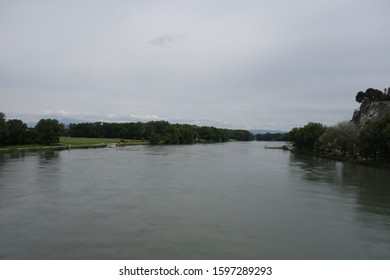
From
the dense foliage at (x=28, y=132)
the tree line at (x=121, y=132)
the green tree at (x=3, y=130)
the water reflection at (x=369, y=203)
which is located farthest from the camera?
the tree line at (x=121, y=132)

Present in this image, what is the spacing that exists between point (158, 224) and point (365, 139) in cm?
3509

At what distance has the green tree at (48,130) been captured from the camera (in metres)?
72.5

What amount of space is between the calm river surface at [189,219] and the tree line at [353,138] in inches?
655

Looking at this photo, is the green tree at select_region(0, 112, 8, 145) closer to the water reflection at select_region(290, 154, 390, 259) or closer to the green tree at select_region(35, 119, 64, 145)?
the green tree at select_region(35, 119, 64, 145)

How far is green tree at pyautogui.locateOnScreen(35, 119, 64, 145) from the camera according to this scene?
238 ft

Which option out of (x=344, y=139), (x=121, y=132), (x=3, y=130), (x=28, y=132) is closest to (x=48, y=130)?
(x=28, y=132)

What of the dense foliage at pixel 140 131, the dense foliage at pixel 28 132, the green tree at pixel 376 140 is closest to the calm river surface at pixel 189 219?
the green tree at pixel 376 140

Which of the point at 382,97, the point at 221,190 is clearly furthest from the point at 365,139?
the point at 382,97

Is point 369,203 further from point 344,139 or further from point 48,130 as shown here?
point 48,130

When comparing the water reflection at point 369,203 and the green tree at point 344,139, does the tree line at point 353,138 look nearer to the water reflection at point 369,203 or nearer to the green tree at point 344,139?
the green tree at point 344,139

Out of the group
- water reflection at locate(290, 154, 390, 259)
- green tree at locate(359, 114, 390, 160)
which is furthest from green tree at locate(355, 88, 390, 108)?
water reflection at locate(290, 154, 390, 259)

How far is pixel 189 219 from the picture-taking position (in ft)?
51.7

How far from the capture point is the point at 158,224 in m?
14.9

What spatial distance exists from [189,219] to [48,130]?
64.4 m
